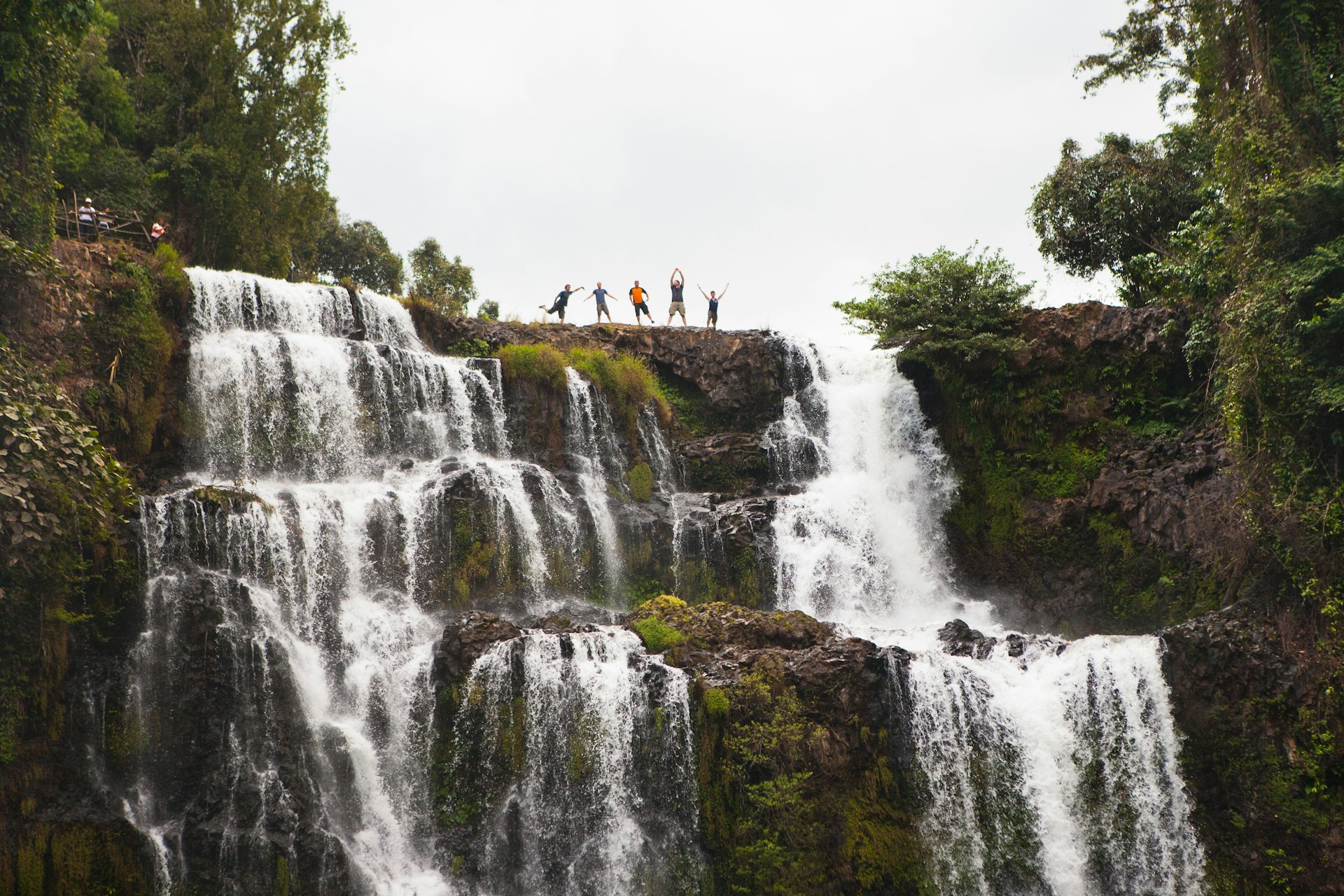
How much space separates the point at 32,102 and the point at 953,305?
59.1 ft

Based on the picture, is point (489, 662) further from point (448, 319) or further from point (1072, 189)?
point (1072, 189)

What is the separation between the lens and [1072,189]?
25281mm

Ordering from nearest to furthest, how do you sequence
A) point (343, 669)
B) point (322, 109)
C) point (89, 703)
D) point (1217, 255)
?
1. point (89, 703)
2. point (343, 669)
3. point (1217, 255)
4. point (322, 109)

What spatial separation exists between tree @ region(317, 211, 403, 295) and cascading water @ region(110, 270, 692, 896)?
16650 millimetres

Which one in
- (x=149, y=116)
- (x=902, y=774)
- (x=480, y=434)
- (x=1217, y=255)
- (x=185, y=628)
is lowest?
(x=902, y=774)

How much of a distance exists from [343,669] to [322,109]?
61.0 ft

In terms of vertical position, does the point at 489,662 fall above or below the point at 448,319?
below

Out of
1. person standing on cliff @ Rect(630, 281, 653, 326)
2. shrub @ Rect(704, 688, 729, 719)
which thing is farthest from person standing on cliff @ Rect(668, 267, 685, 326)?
shrub @ Rect(704, 688, 729, 719)

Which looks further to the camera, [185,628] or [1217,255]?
[1217,255]

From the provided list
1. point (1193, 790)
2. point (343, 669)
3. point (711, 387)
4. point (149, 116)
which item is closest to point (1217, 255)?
point (1193, 790)

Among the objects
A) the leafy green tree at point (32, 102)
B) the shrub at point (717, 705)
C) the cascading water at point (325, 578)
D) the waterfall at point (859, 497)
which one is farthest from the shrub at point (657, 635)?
the leafy green tree at point (32, 102)

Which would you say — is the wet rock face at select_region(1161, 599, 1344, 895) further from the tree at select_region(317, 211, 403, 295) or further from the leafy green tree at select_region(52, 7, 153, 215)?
the tree at select_region(317, 211, 403, 295)

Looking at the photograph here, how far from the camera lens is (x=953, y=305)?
2231 centimetres

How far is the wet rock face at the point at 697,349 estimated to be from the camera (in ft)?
80.8
